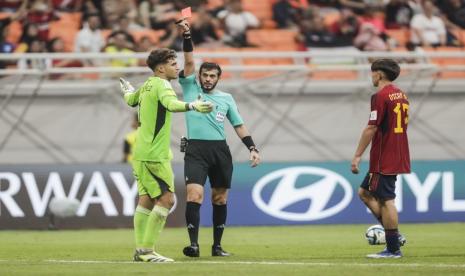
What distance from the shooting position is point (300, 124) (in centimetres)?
2211

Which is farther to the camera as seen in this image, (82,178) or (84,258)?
(82,178)

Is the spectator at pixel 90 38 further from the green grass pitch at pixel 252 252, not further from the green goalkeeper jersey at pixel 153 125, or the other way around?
the green goalkeeper jersey at pixel 153 125

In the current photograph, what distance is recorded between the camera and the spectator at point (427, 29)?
79.3 feet

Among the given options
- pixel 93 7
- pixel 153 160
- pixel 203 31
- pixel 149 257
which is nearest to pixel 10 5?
pixel 93 7

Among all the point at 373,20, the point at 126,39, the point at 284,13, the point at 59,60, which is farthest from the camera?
the point at 284,13

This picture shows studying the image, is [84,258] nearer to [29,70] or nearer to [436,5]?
[29,70]

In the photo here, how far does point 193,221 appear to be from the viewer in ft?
41.9

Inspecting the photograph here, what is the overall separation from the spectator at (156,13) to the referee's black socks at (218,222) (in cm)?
1044

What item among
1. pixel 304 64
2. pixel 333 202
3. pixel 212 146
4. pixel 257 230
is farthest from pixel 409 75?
pixel 212 146

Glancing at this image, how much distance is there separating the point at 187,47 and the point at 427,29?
12.6 meters

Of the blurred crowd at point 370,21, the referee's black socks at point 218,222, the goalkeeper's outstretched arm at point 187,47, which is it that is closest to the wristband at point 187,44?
the goalkeeper's outstretched arm at point 187,47

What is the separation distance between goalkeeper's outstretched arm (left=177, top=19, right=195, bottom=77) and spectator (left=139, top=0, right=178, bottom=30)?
10.4 m

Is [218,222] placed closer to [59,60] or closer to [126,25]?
[59,60]

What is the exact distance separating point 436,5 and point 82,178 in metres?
10.2
